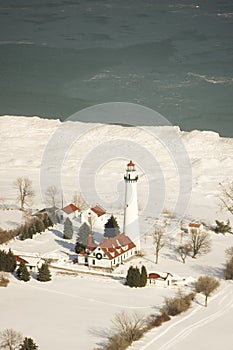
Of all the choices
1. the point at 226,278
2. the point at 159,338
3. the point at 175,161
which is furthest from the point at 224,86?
the point at 159,338

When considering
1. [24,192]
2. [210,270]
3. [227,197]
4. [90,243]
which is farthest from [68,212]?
[227,197]

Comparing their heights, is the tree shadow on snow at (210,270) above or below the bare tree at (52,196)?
below

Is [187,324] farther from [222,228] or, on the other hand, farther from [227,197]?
[227,197]

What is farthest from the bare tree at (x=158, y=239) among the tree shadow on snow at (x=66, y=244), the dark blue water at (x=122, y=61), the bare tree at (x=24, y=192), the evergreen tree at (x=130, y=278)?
the dark blue water at (x=122, y=61)

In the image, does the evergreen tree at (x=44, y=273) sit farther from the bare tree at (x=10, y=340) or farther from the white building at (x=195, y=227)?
the white building at (x=195, y=227)

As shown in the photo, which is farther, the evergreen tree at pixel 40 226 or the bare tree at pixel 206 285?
the evergreen tree at pixel 40 226

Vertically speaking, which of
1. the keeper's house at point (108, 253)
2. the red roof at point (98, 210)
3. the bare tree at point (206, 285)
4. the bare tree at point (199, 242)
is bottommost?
the bare tree at point (206, 285)

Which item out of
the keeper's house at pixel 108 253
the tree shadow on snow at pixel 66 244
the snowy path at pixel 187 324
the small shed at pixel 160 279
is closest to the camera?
the snowy path at pixel 187 324

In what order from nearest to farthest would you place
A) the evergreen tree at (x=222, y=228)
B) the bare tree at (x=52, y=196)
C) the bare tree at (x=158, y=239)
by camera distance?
the bare tree at (x=158, y=239), the evergreen tree at (x=222, y=228), the bare tree at (x=52, y=196)
